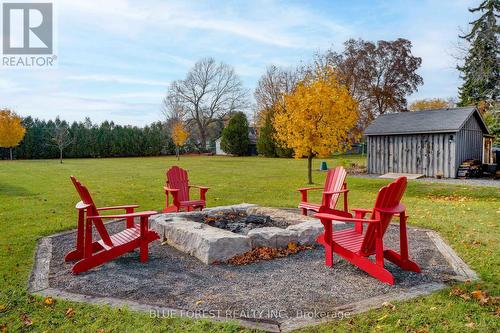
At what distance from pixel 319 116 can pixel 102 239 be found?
1043 centimetres

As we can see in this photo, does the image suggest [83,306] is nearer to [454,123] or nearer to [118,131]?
[454,123]

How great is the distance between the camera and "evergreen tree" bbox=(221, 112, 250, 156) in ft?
139

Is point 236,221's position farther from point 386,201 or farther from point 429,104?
point 429,104

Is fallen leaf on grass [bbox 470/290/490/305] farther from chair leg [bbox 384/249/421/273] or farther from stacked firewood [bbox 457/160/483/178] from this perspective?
stacked firewood [bbox 457/160/483/178]

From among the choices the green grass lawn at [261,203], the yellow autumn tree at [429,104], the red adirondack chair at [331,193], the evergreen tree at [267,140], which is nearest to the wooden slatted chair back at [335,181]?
the red adirondack chair at [331,193]

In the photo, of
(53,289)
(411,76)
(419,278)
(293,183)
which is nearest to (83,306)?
(53,289)

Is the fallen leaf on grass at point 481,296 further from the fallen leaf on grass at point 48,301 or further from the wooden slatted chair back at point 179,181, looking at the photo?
the wooden slatted chair back at point 179,181

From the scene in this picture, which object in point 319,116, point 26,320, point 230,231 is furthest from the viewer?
point 319,116

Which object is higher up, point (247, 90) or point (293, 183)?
point (247, 90)

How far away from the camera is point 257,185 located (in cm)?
1402

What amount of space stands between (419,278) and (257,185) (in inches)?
Result: 395

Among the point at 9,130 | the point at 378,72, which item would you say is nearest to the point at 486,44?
the point at 378,72

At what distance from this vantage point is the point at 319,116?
13.7 metres

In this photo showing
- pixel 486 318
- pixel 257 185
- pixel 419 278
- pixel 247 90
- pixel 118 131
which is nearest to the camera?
pixel 486 318
